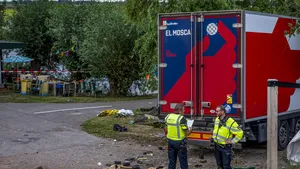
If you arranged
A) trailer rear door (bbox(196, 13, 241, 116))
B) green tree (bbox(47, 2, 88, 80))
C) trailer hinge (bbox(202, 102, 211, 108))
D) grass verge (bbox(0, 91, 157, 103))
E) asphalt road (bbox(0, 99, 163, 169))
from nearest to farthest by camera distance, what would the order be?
trailer rear door (bbox(196, 13, 241, 116))
trailer hinge (bbox(202, 102, 211, 108))
asphalt road (bbox(0, 99, 163, 169))
grass verge (bbox(0, 91, 157, 103))
green tree (bbox(47, 2, 88, 80))

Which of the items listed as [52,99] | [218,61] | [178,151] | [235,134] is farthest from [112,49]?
[235,134]

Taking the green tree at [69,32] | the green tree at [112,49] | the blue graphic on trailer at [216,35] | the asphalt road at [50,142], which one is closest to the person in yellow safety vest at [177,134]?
the blue graphic on trailer at [216,35]

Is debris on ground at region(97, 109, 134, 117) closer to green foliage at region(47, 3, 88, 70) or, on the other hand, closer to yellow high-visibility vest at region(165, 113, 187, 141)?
yellow high-visibility vest at region(165, 113, 187, 141)

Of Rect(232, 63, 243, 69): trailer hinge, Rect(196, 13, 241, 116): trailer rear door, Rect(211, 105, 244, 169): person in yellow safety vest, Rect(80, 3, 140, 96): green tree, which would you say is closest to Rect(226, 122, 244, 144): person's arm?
Rect(211, 105, 244, 169): person in yellow safety vest

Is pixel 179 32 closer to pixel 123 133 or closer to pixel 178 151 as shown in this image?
pixel 178 151

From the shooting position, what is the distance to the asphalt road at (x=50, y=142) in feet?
38.8

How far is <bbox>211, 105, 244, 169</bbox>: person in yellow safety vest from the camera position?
31.0ft

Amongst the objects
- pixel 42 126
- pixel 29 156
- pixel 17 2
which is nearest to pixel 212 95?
pixel 29 156

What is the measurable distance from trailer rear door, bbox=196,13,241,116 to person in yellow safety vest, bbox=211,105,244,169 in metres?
1.83

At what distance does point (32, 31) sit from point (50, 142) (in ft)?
69.9

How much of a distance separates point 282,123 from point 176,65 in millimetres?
3055

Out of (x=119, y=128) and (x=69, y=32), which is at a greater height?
(x=69, y=32)

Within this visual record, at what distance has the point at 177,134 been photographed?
31.9 feet

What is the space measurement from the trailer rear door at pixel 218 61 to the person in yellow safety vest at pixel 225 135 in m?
1.83
